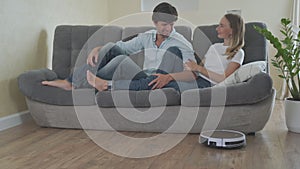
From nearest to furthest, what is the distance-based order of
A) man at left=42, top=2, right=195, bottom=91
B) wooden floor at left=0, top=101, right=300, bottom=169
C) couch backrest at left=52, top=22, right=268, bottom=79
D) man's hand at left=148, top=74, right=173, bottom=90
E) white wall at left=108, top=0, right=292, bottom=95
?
wooden floor at left=0, top=101, right=300, bottom=169, man's hand at left=148, top=74, right=173, bottom=90, man at left=42, top=2, right=195, bottom=91, couch backrest at left=52, top=22, right=268, bottom=79, white wall at left=108, top=0, right=292, bottom=95

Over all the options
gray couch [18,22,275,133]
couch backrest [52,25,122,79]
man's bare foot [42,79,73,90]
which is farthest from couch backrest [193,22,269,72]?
man's bare foot [42,79,73,90]

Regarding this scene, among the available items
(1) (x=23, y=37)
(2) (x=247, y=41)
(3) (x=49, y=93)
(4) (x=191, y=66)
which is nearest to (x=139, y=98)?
(4) (x=191, y=66)

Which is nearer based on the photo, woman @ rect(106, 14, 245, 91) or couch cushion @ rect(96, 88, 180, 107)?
couch cushion @ rect(96, 88, 180, 107)

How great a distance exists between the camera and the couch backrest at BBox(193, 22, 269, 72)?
291cm

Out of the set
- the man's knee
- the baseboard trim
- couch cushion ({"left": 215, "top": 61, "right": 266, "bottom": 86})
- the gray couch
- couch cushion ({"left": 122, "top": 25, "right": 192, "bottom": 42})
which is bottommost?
the baseboard trim

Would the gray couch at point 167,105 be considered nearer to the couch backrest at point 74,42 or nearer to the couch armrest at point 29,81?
the couch armrest at point 29,81

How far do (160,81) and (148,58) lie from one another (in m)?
0.41

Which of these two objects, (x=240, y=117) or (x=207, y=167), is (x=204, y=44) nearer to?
(x=240, y=117)

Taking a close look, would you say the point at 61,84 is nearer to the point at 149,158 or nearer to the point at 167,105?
the point at 167,105

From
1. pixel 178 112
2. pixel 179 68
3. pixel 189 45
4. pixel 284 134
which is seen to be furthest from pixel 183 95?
pixel 284 134

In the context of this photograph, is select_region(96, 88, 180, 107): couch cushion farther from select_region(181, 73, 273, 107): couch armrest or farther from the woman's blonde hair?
the woman's blonde hair

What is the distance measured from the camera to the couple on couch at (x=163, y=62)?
9.06 ft

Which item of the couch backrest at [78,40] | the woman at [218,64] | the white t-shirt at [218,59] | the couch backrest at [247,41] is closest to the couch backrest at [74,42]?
the couch backrest at [78,40]

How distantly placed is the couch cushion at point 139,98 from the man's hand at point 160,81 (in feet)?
0.22
